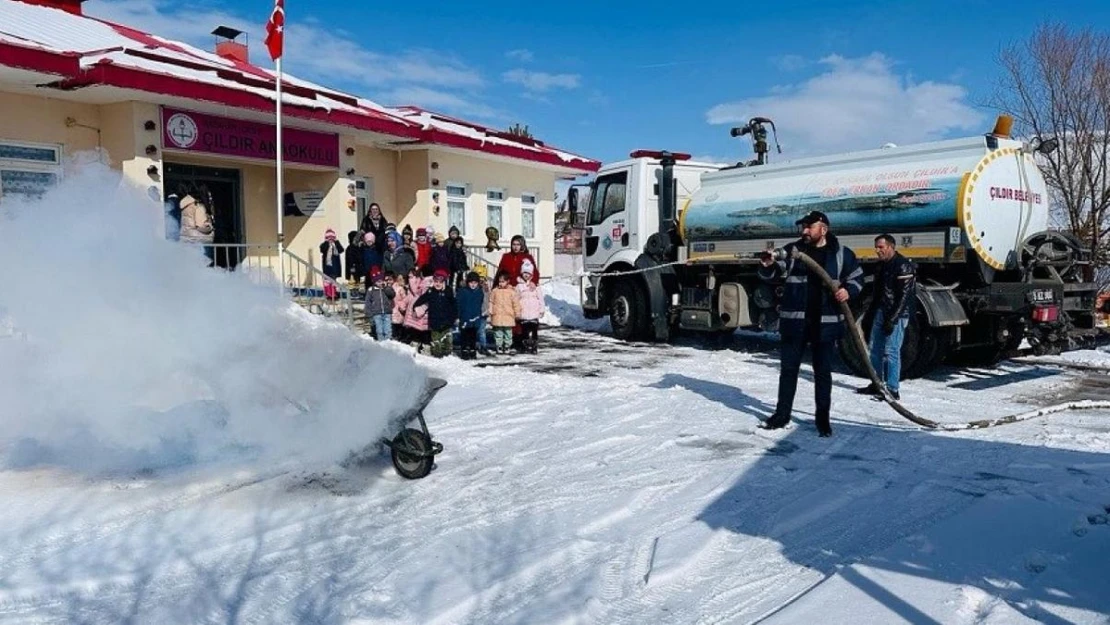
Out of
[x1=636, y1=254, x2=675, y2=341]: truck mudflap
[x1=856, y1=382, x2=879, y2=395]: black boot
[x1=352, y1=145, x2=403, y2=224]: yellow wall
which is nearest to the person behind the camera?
[x1=856, y1=382, x2=879, y2=395]: black boot

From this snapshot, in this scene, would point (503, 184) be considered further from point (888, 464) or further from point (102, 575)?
point (102, 575)

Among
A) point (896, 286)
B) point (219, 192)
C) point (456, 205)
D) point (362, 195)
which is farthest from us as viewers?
point (456, 205)

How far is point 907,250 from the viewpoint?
10.2 metres

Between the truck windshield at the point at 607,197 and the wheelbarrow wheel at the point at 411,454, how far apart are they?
9.57 meters

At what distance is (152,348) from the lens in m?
5.89

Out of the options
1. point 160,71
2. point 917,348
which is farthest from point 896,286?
point 160,71

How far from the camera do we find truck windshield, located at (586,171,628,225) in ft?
48.1

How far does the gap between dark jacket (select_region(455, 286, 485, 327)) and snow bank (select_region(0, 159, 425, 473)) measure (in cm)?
535

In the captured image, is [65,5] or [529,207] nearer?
[65,5]

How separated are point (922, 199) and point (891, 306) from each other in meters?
1.96

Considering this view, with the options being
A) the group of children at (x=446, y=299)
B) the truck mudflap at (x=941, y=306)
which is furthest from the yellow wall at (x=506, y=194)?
the truck mudflap at (x=941, y=306)

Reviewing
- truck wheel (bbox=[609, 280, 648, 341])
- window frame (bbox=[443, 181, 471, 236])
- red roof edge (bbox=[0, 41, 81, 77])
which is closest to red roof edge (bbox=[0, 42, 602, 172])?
red roof edge (bbox=[0, 41, 81, 77])

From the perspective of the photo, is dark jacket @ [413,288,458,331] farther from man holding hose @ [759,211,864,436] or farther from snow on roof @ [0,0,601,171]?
man holding hose @ [759,211,864,436]

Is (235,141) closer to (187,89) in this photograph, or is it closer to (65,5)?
(187,89)
